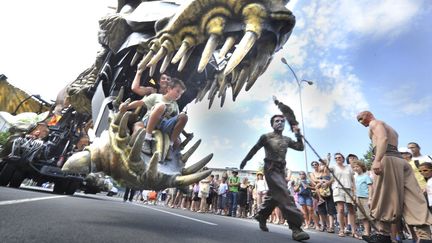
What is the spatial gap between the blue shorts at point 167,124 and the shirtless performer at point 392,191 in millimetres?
2667

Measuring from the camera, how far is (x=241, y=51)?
1.83 m

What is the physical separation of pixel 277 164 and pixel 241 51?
288 centimetres

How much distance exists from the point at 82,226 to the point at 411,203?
11.3ft

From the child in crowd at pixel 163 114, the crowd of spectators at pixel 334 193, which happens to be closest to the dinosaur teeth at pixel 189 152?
the child in crowd at pixel 163 114

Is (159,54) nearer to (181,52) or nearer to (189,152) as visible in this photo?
(181,52)

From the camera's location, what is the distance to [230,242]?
254cm

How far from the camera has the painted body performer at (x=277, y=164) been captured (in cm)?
413

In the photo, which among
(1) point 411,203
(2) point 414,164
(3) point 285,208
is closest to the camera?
(1) point 411,203

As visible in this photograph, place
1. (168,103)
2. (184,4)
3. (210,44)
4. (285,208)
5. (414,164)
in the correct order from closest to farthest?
(210,44), (184,4), (168,103), (285,208), (414,164)

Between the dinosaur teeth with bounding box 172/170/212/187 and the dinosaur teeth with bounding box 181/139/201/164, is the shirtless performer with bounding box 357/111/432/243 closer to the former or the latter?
the dinosaur teeth with bounding box 181/139/201/164

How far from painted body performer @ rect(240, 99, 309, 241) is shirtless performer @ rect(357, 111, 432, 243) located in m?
0.99

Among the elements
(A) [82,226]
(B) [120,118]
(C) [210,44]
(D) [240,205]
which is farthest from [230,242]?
(D) [240,205]

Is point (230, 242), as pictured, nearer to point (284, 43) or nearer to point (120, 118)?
point (120, 118)

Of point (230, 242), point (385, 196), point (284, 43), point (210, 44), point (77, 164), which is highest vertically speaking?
point (284, 43)
